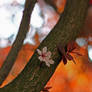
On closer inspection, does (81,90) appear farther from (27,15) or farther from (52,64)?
(27,15)

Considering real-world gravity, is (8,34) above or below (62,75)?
above

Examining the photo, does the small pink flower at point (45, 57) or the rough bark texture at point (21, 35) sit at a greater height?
the rough bark texture at point (21, 35)

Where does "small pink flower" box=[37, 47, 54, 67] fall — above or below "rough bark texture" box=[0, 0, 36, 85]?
below

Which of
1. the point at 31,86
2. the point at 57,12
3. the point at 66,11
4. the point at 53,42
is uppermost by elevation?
the point at 57,12

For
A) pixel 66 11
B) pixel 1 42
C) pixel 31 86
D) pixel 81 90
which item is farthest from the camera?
pixel 1 42

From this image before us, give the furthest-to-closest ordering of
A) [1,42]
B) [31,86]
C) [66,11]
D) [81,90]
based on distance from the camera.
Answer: [1,42]
[81,90]
[66,11]
[31,86]

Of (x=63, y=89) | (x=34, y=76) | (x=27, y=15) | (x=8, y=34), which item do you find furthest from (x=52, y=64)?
(x=8, y=34)

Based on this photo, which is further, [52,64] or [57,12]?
[57,12]
